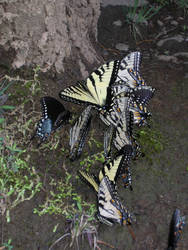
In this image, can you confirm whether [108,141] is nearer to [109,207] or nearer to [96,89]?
[96,89]

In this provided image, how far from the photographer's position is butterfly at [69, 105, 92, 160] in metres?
2.17

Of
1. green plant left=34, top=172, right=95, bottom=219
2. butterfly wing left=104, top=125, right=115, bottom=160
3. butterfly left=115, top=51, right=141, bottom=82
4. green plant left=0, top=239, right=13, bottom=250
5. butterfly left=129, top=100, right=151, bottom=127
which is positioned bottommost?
green plant left=0, top=239, right=13, bottom=250

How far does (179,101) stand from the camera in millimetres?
2777

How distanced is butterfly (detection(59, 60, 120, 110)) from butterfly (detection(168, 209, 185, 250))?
0.90 m

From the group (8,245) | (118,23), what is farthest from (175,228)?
(118,23)

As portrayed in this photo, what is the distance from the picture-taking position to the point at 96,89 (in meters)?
2.27

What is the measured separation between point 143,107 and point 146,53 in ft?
4.45

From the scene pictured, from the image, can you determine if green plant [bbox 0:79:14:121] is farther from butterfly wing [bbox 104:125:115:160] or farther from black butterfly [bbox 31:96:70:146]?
butterfly wing [bbox 104:125:115:160]

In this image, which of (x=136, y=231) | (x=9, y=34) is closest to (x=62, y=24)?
(x=9, y=34)

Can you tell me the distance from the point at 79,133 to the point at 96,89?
1.16 feet

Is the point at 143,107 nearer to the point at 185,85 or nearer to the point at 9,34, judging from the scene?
the point at 185,85

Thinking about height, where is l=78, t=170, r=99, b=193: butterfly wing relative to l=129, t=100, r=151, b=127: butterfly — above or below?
below

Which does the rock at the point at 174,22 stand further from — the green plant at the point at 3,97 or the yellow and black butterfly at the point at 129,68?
the green plant at the point at 3,97

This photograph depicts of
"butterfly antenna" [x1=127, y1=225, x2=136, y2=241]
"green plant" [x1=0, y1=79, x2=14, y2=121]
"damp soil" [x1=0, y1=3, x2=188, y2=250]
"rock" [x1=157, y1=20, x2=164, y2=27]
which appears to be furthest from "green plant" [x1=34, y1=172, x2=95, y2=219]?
"rock" [x1=157, y1=20, x2=164, y2=27]
